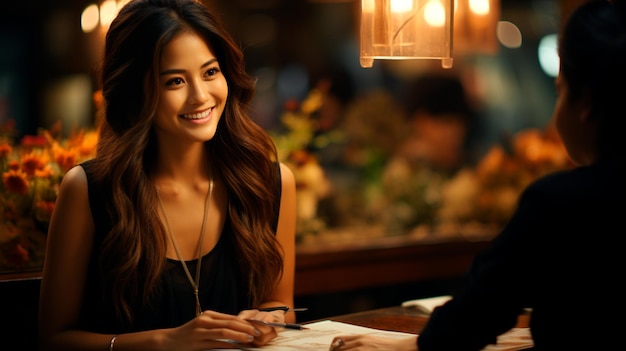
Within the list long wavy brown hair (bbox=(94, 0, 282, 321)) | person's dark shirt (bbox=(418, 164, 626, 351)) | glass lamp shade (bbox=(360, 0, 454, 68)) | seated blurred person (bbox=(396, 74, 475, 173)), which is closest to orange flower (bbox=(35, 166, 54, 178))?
long wavy brown hair (bbox=(94, 0, 282, 321))

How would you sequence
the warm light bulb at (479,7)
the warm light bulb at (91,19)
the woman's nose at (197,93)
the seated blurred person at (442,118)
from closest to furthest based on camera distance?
1. the woman's nose at (197,93)
2. the warm light bulb at (479,7)
3. the warm light bulb at (91,19)
4. the seated blurred person at (442,118)

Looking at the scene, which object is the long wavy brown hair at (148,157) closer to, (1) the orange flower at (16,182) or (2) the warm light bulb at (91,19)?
(1) the orange flower at (16,182)

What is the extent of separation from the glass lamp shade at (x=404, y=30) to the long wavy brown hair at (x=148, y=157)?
1.24 feet

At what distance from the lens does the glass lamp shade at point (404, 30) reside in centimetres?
264

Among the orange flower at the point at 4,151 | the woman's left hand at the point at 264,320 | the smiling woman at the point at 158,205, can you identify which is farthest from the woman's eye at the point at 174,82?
the orange flower at the point at 4,151

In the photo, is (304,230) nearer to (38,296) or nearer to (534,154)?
(534,154)

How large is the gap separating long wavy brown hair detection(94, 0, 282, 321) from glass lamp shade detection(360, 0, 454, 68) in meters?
0.38

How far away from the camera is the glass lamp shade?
2643mm

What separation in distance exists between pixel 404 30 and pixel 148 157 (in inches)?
31.6

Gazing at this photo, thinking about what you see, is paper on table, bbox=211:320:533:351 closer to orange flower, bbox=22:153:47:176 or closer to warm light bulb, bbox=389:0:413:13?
warm light bulb, bbox=389:0:413:13

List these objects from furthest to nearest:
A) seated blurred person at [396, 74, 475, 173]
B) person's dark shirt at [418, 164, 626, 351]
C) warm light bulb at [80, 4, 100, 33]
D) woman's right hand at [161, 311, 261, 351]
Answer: seated blurred person at [396, 74, 475, 173], warm light bulb at [80, 4, 100, 33], woman's right hand at [161, 311, 261, 351], person's dark shirt at [418, 164, 626, 351]

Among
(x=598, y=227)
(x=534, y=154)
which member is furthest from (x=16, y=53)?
(x=598, y=227)

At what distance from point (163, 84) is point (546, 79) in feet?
20.2

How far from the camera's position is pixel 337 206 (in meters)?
5.51
